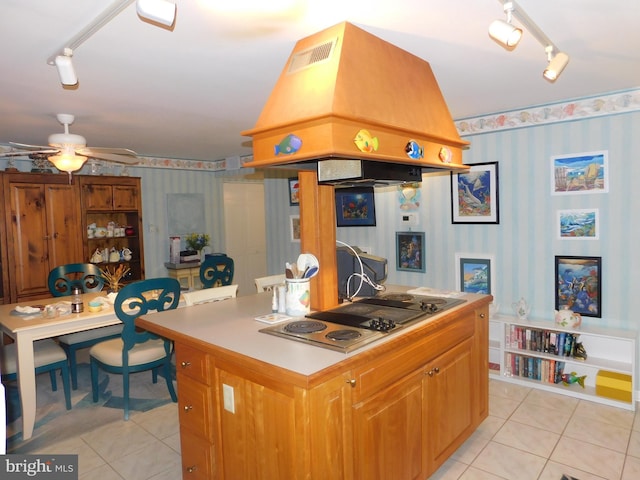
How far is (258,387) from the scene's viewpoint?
63.6 inches

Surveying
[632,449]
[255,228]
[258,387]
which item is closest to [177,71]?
[258,387]

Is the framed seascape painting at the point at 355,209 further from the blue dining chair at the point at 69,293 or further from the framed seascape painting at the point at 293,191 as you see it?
the blue dining chair at the point at 69,293

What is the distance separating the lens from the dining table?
2711mm

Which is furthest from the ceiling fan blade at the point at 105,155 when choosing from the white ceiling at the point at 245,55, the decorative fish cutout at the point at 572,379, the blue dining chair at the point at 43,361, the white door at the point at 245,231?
the decorative fish cutout at the point at 572,379

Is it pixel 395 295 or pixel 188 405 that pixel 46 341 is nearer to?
pixel 188 405

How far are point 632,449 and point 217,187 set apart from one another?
17.7ft

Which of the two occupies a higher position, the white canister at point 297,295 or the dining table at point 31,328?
the white canister at point 297,295

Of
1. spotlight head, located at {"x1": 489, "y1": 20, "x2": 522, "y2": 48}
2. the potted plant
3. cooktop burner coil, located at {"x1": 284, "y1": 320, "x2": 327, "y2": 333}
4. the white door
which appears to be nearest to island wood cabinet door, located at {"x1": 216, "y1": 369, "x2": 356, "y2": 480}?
cooktop burner coil, located at {"x1": 284, "y1": 320, "x2": 327, "y2": 333}

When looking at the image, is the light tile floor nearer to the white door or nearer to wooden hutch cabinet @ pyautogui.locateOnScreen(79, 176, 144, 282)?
wooden hutch cabinet @ pyautogui.locateOnScreen(79, 176, 144, 282)

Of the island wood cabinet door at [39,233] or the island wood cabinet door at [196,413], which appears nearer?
the island wood cabinet door at [196,413]

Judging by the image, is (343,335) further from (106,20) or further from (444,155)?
(106,20)

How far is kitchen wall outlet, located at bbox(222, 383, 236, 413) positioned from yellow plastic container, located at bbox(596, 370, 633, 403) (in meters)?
2.77

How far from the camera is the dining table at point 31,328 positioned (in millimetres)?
2711

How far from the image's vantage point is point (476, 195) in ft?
12.2
